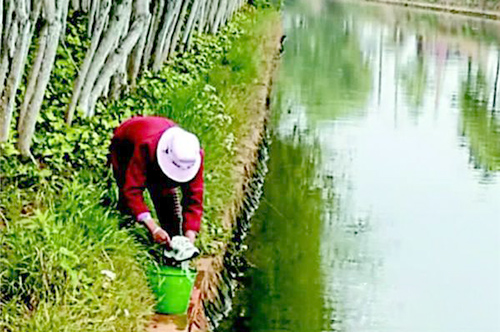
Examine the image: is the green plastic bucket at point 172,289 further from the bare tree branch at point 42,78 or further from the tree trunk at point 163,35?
the tree trunk at point 163,35

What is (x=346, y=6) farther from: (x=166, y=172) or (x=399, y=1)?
(x=166, y=172)

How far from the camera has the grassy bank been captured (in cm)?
394

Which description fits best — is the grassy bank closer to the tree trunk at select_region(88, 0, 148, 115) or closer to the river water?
the tree trunk at select_region(88, 0, 148, 115)

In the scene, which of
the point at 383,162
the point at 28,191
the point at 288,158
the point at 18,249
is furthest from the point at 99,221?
the point at 383,162

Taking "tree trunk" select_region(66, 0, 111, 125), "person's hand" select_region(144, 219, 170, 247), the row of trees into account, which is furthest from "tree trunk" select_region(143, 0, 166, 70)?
"person's hand" select_region(144, 219, 170, 247)

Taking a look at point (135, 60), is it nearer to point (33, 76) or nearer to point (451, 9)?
point (33, 76)

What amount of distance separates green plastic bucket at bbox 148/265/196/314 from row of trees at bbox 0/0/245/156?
65.0 inches

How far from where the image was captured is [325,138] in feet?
42.0

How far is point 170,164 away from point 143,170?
0.54 ft

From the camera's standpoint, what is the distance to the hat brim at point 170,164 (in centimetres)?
446

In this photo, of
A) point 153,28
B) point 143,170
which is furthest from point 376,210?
point 143,170

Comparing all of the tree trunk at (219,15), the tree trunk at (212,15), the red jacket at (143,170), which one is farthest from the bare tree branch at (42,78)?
the tree trunk at (212,15)

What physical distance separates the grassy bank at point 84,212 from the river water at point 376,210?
91cm

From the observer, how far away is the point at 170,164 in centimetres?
446
